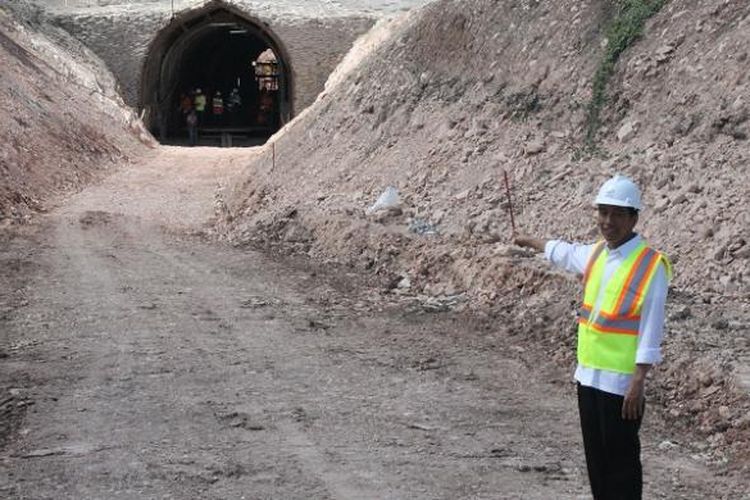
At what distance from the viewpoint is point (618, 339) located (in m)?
4.38

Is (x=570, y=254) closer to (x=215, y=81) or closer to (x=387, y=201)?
(x=387, y=201)

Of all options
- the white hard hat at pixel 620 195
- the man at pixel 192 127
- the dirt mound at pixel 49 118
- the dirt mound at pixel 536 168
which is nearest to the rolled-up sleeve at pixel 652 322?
the white hard hat at pixel 620 195

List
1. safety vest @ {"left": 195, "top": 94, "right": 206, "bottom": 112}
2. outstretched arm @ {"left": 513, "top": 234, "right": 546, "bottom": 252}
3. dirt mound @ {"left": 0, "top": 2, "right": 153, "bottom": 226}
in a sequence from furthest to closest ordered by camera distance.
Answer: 1. safety vest @ {"left": 195, "top": 94, "right": 206, "bottom": 112}
2. dirt mound @ {"left": 0, "top": 2, "right": 153, "bottom": 226}
3. outstretched arm @ {"left": 513, "top": 234, "right": 546, "bottom": 252}

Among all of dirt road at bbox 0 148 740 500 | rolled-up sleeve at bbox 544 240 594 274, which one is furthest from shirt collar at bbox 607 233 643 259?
dirt road at bbox 0 148 740 500

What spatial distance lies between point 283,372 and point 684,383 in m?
3.01

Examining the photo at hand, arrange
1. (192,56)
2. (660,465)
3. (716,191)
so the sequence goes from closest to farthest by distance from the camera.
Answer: (660,465), (716,191), (192,56)

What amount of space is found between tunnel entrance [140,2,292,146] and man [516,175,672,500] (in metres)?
22.6

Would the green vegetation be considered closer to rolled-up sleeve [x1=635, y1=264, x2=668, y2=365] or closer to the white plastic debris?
the white plastic debris

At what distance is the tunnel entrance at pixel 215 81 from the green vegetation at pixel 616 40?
1426cm

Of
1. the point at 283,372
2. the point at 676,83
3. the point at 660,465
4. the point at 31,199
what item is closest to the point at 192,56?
the point at 31,199

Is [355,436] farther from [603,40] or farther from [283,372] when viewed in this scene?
[603,40]

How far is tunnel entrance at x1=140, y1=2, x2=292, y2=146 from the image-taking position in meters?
27.4

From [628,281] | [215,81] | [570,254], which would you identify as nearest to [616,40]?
[570,254]

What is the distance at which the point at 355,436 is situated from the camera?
259 inches
